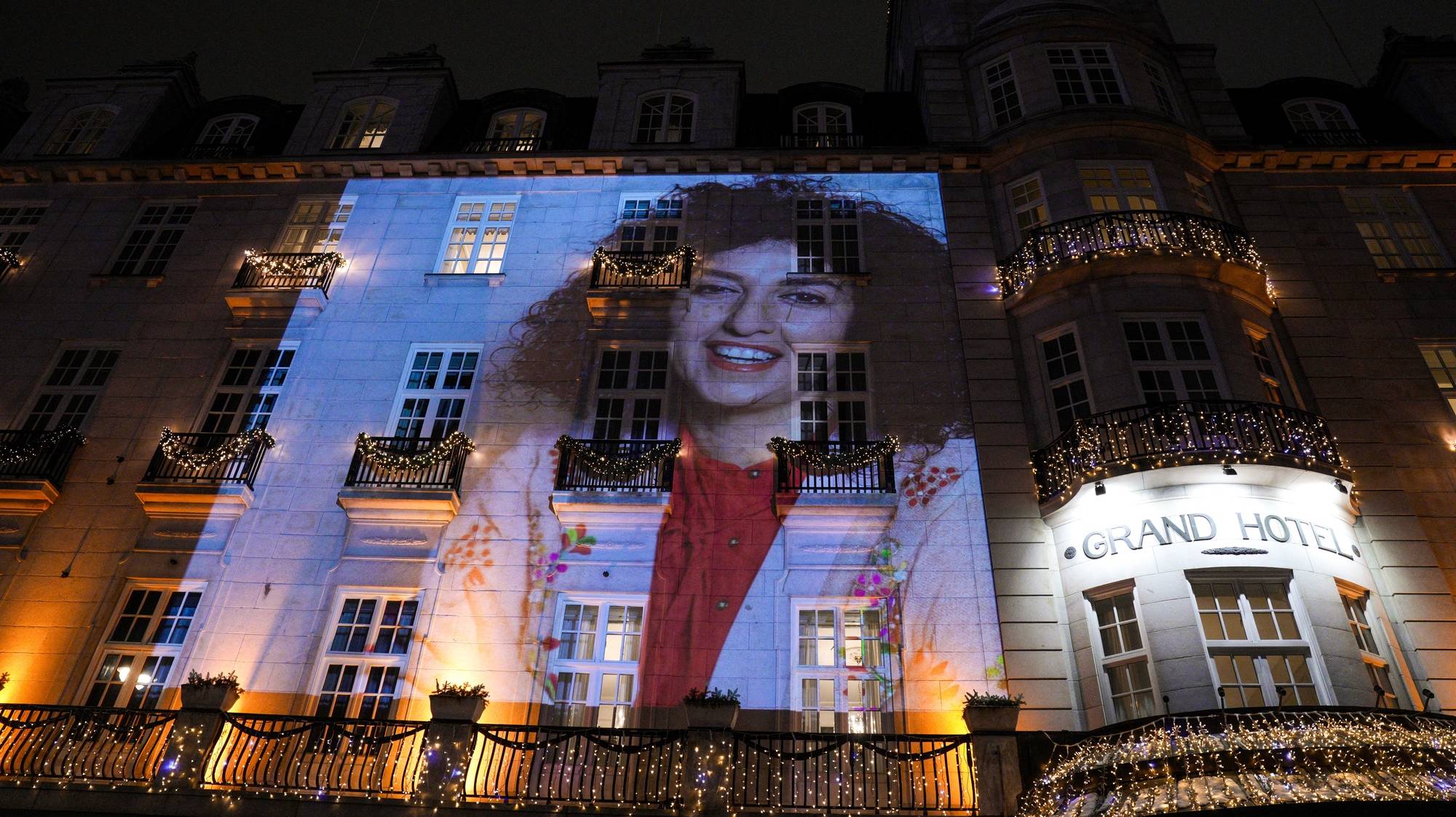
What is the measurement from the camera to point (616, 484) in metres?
15.1

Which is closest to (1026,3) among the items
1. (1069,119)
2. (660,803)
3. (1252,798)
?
(1069,119)

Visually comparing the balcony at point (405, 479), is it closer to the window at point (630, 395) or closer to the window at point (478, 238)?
the window at point (630, 395)

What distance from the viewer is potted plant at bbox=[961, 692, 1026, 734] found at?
38.5ft

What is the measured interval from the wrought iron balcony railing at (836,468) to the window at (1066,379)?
2.99 meters

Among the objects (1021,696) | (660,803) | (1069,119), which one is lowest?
(660,803)

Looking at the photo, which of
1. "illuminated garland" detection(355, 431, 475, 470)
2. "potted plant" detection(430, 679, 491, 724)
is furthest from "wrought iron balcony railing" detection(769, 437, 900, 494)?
"potted plant" detection(430, 679, 491, 724)

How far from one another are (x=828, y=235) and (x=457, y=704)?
11.6m

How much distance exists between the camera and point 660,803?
11.6m

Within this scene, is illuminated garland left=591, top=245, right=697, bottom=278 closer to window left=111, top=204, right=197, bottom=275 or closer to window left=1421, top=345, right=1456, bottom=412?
window left=111, top=204, right=197, bottom=275

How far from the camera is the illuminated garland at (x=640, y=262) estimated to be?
17781 millimetres

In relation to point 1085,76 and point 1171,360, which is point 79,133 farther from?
point 1171,360

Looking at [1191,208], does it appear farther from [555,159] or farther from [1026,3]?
[555,159]

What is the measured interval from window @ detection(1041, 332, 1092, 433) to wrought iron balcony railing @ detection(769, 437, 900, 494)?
9.80ft

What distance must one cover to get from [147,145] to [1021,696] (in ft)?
74.3
